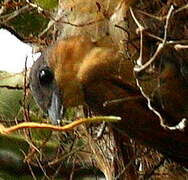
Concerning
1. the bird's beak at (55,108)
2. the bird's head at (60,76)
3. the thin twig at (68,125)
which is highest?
the bird's head at (60,76)

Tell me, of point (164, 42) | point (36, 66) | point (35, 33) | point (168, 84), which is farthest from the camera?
point (35, 33)

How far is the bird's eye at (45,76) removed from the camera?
1299 mm

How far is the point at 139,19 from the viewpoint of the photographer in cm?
126

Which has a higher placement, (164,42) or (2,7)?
(2,7)

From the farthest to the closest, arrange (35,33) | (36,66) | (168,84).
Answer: (35,33), (36,66), (168,84)

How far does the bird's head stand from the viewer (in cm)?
128

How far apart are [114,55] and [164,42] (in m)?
0.19

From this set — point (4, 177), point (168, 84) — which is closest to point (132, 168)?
point (168, 84)

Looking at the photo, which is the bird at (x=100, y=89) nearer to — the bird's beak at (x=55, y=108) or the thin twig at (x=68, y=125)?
the bird's beak at (x=55, y=108)

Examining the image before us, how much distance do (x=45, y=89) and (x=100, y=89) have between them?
0.11 meters

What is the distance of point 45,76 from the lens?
1.30m

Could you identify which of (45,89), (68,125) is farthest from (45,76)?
(68,125)

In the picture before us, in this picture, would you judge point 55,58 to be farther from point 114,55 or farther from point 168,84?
point 168,84

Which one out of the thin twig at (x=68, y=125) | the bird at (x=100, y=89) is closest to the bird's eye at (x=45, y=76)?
the bird at (x=100, y=89)
